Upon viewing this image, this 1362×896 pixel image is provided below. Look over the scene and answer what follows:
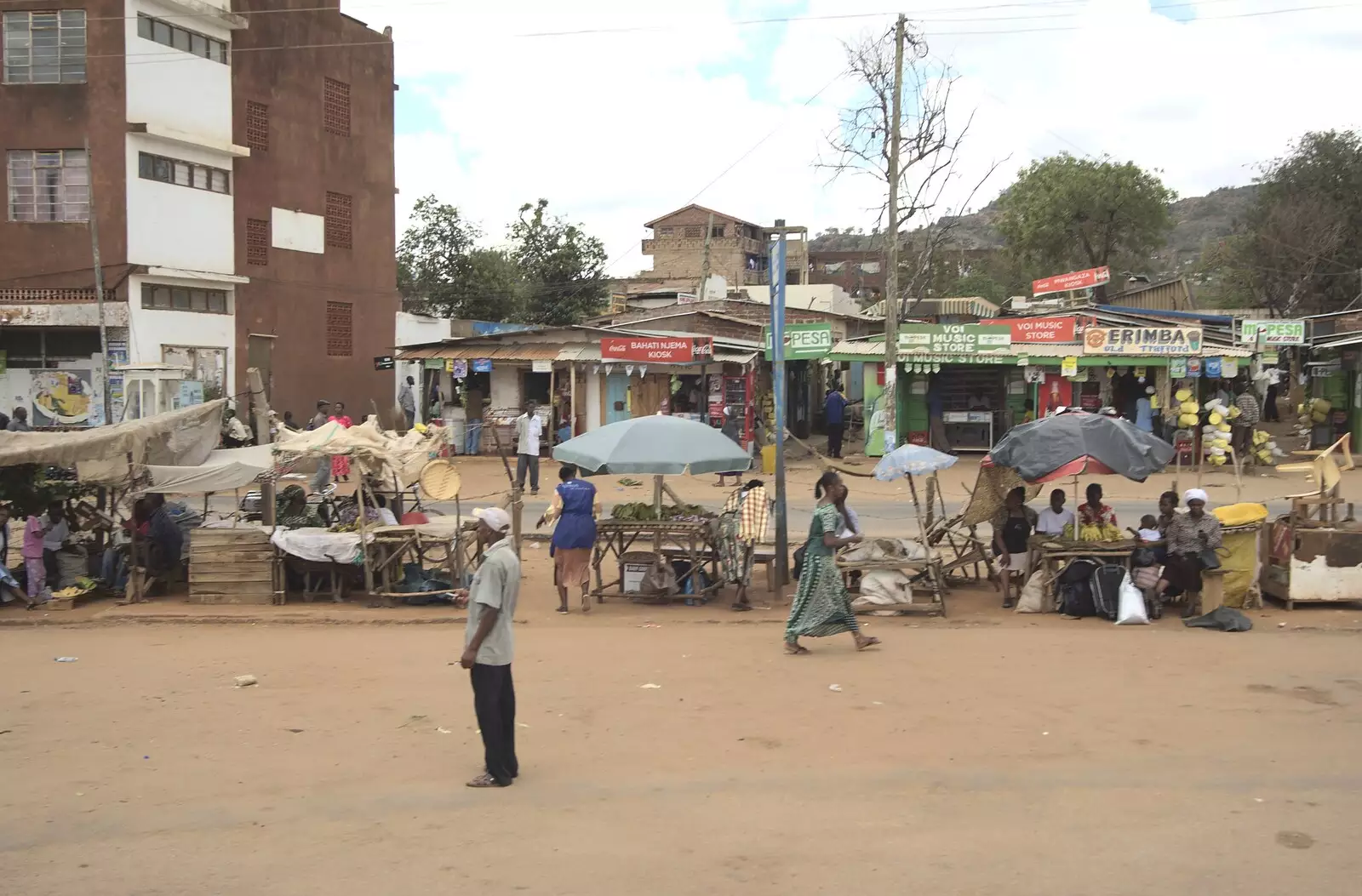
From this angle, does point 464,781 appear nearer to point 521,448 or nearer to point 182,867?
point 182,867

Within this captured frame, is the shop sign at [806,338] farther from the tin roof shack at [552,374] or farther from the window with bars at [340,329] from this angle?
the window with bars at [340,329]

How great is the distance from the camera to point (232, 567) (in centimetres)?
1289

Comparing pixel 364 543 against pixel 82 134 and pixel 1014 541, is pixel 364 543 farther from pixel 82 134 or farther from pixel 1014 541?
pixel 82 134

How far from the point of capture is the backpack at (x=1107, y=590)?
11.3 m

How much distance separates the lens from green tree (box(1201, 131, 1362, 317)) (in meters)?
39.5

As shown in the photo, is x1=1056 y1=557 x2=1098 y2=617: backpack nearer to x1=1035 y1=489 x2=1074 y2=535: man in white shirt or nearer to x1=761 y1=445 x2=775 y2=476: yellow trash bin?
x1=1035 y1=489 x2=1074 y2=535: man in white shirt

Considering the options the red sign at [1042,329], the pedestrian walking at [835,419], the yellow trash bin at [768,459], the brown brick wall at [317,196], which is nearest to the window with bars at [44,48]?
the brown brick wall at [317,196]

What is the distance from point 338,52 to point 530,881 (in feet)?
110

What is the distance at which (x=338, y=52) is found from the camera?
33938 mm

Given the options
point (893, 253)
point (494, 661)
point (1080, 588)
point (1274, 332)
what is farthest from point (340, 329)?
point (494, 661)

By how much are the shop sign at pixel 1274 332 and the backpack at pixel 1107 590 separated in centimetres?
1642

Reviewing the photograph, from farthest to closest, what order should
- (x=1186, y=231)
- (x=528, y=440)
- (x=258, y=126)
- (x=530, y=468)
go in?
1. (x=1186, y=231)
2. (x=258, y=126)
3. (x=530, y=468)
4. (x=528, y=440)

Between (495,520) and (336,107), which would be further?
(336,107)

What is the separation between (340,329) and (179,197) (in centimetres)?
669
